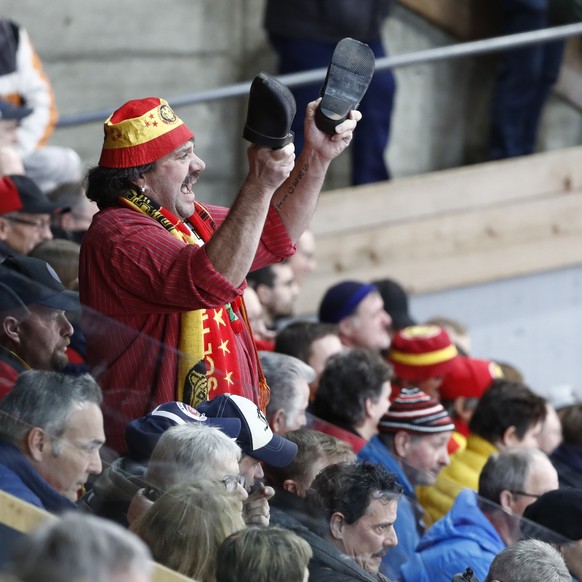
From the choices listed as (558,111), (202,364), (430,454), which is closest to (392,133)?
(558,111)

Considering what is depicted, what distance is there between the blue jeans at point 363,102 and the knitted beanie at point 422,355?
146 centimetres

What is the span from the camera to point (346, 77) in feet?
11.2

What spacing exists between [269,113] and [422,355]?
2525mm

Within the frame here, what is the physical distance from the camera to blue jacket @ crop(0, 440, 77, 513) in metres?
2.74

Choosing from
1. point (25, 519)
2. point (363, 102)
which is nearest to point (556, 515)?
point (25, 519)

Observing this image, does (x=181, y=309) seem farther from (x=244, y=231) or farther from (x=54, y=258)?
(x=54, y=258)

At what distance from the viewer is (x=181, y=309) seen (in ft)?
10.9

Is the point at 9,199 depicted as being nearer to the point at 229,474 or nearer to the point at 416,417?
the point at 416,417

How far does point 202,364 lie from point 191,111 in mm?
4297

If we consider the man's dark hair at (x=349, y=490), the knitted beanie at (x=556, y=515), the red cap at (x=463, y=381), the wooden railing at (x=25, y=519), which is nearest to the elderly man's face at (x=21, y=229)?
the red cap at (x=463, y=381)

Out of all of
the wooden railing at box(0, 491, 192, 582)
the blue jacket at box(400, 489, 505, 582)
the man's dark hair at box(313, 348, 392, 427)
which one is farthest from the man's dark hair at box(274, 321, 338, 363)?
the wooden railing at box(0, 491, 192, 582)

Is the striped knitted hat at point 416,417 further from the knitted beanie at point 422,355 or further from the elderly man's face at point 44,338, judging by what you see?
the elderly man's face at point 44,338

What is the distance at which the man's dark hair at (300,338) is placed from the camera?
5.04 meters

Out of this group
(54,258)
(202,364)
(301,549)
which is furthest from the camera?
(54,258)
